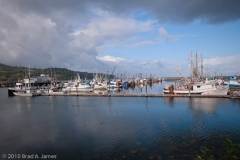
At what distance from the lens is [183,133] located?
20.8 meters

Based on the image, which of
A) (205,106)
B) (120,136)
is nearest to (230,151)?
(120,136)

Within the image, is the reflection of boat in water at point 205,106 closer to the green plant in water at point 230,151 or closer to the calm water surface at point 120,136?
the calm water surface at point 120,136

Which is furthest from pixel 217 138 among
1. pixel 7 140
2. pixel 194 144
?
pixel 7 140

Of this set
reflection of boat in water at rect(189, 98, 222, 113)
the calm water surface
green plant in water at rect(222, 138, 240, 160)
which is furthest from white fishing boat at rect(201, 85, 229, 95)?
green plant in water at rect(222, 138, 240, 160)

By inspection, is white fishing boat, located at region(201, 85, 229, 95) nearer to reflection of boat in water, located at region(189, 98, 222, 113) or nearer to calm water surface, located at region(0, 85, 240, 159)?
reflection of boat in water, located at region(189, 98, 222, 113)

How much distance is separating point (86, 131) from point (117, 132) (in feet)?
12.7

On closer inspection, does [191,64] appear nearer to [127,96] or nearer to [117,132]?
[127,96]

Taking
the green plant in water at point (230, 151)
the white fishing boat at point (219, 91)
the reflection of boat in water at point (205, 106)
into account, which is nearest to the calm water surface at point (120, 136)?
the reflection of boat in water at point (205, 106)

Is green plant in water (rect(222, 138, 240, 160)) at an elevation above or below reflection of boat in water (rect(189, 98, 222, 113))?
above

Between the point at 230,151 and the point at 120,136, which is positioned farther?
the point at 120,136

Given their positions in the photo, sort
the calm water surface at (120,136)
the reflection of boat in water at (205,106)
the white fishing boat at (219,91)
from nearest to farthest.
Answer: the calm water surface at (120,136) < the reflection of boat in water at (205,106) < the white fishing boat at (219,91)

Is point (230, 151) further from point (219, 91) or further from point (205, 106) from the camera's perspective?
point (219, 91)

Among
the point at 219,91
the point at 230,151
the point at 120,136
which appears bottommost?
the point at 120,136

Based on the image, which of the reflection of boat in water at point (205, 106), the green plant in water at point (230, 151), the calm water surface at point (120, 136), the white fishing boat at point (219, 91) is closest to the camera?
the green plant in water at point (230, 151)
